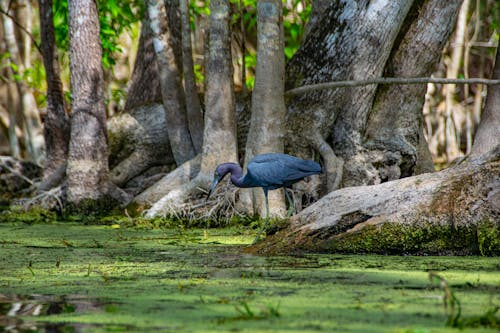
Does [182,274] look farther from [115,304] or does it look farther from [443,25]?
[443,25]

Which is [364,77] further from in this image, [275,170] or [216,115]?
[275,170]

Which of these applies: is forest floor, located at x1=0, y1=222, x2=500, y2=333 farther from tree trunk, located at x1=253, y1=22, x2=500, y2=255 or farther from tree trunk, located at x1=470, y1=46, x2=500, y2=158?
tree trunk, located at x1=470, y1=46, x2=500, y2=158

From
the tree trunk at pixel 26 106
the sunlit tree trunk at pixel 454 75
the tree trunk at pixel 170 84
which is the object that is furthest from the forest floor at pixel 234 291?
A: the sunlit tree trunk at pixel 454 75

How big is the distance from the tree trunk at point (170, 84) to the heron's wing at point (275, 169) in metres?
2.45

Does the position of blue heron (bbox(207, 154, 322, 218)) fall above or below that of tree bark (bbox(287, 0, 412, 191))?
below

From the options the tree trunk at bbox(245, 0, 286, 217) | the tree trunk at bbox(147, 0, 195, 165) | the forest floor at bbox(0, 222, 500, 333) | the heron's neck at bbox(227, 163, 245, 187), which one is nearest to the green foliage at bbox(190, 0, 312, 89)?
the tree trunk at bbox(147, 0, 195, 165)

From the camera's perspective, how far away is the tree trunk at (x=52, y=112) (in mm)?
10312

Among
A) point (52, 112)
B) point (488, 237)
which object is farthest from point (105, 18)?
point (488, 237)

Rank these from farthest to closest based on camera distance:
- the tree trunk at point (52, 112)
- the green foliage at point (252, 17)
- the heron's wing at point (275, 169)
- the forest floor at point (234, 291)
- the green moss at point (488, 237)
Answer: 1. the green foliage at point (252, 17)
2. the tree trunk at point (52, 112)
3. the heron's wing at point (275, 169)
4. the green moss at point (488, 237)
5. the forest floor at point (234, 291)

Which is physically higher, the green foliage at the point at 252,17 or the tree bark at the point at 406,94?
the green foliage at the point at 252,17

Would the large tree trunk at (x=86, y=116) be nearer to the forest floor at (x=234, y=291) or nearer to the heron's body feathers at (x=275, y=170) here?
the heron's body feathers at (x=275, y=170)

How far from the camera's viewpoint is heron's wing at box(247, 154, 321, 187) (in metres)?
7.25

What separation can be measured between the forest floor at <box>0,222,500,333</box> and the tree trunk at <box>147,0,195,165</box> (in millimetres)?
3551

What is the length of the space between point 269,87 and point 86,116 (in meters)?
2.36
